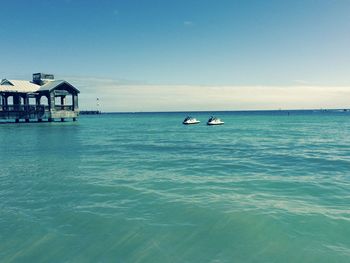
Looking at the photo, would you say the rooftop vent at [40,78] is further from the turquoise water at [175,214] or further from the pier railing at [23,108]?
the turquoise water at [175,214]

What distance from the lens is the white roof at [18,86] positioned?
70.6 m

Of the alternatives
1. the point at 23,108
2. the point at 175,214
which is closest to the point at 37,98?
the point at 23,108

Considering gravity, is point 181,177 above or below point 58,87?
below

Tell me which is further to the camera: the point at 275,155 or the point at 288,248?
the point at 275,155

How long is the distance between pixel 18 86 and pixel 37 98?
6274mm

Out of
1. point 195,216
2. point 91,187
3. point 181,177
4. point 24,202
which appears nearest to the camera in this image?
point 195,216

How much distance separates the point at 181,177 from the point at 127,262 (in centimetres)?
959

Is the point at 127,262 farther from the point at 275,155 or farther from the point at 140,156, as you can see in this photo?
the point at 275,155

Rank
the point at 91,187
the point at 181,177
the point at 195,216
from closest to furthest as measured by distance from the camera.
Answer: the point at 195,216, the point at 91,187, the point at 181,177

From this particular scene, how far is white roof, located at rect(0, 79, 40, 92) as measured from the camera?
7056 cm

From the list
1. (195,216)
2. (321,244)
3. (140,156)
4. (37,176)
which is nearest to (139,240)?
(195,216)

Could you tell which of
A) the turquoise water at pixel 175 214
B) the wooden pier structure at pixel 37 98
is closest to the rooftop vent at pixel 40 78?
the wooden pier structure at pixel 37 98

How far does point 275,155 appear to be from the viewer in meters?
26.6

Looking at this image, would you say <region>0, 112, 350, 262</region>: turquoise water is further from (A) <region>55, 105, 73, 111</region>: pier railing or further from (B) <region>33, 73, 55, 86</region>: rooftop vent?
(B) <region>33, 73, 55, 86</region>: rooftop vent
